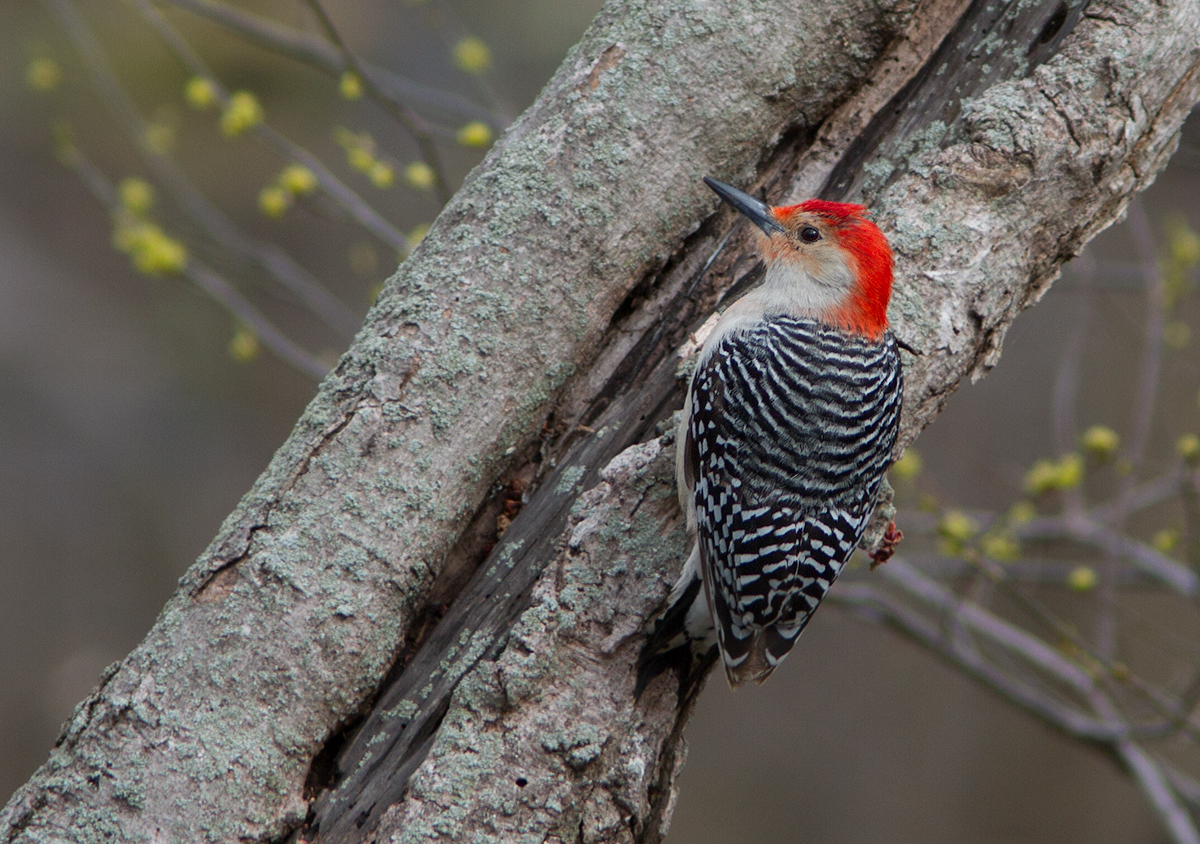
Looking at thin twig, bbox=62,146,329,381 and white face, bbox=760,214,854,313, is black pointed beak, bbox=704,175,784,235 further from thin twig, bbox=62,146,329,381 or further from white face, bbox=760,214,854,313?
thin twig, bbox=62,146,329,381

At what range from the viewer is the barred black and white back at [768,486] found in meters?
2.56

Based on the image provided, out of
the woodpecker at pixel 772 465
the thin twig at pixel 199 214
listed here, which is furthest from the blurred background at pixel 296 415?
the woodpecker at pixel 772 465

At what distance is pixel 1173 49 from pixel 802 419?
1.38m

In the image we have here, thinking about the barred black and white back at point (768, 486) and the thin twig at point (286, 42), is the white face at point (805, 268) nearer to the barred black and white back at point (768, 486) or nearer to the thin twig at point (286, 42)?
the barred black and white back at point (768, 486)

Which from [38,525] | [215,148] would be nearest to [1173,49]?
[215,148]

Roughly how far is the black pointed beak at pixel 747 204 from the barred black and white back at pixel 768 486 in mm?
326

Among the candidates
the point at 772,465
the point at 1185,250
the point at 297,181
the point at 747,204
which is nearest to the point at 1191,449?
the point at 1185,250

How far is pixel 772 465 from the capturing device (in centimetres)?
266

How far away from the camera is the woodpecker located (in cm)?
255

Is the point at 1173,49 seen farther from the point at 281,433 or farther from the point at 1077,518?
the point at 281,433

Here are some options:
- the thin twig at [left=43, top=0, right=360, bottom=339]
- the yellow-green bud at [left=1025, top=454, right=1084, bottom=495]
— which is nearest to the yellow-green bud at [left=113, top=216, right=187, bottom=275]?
the thin twig at [left=43, top=0, right=360, bottom=339]

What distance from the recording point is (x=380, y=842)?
7.50 feet

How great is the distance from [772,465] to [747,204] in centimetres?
73

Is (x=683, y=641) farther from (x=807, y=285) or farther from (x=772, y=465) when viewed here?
(x=807, y=285)
